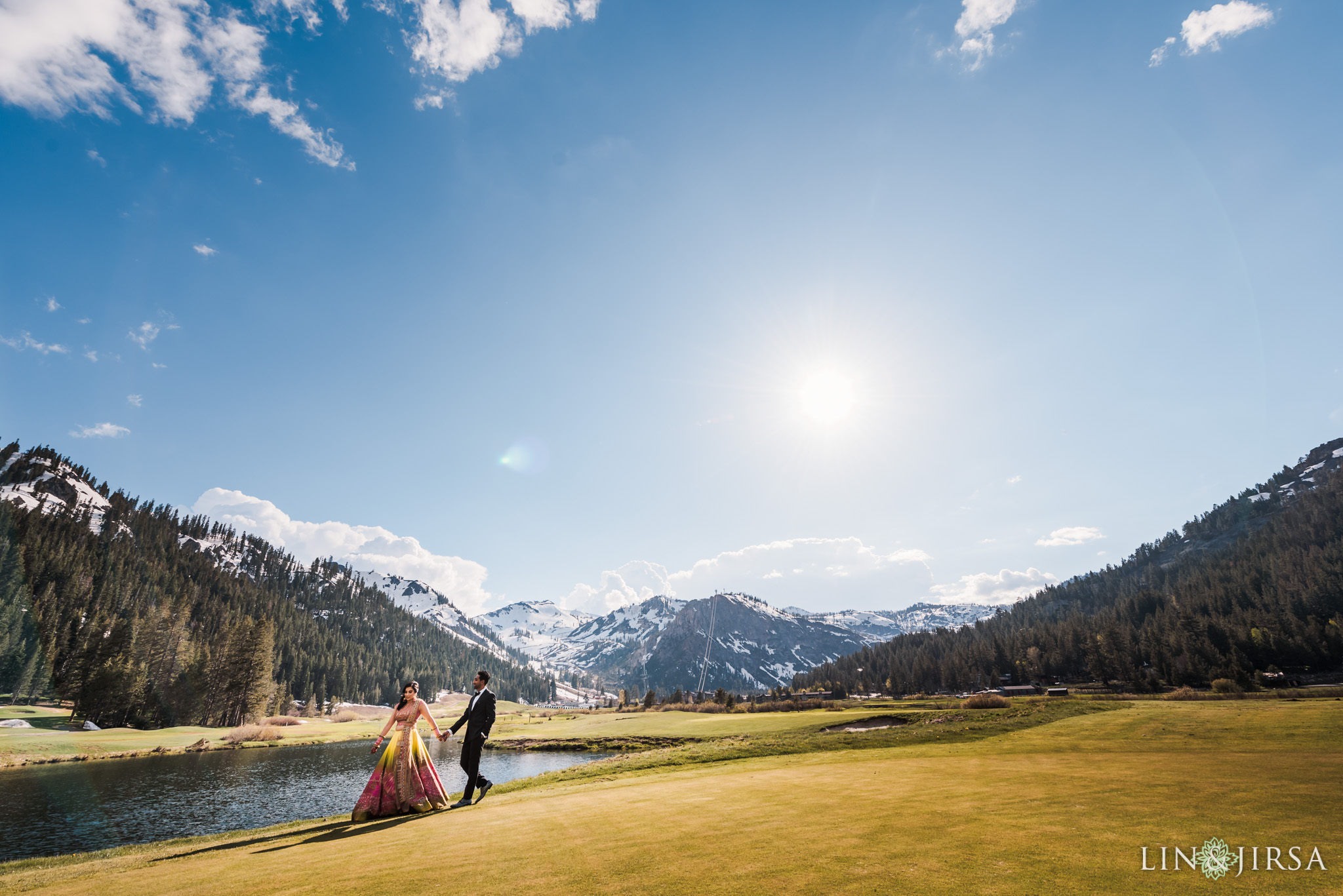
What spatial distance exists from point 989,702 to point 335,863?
237 feet

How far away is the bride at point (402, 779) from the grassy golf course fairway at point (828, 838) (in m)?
0.72

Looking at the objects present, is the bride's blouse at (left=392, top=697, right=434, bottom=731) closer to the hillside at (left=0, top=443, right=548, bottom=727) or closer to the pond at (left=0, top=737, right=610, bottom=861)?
the pond at (left=0, top=737, right=610, bottom=861)

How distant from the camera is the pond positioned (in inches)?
1102

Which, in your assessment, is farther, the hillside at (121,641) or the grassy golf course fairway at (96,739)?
the hillside at (121,641)

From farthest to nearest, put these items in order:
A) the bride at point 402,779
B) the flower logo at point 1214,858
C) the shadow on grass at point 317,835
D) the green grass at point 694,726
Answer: the green grass at point 694,726 → the bride at point 402,779 → the shadow on grass at point 317,835 → the flower logo at point 1214,858

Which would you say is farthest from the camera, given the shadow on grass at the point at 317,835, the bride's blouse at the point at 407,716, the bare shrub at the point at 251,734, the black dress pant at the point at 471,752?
the bare shrub at the point at 251,734

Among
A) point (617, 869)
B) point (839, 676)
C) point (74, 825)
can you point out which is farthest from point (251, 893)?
point (839, 676)

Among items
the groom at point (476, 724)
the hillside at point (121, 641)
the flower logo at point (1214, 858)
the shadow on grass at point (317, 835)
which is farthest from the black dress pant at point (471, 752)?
the hillside at point (121, 641)

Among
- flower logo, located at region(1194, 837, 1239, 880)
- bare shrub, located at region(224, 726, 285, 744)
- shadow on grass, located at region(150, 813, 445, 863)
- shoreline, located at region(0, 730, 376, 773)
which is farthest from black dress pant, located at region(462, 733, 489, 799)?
bare shrub, located at region(224, 726, 285, 744)

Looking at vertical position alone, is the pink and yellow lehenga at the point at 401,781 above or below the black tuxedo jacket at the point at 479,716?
below

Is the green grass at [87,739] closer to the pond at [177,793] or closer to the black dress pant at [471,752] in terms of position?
the pond at [177,793]

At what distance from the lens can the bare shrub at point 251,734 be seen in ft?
267

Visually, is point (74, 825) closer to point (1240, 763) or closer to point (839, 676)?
point (1240, 763)

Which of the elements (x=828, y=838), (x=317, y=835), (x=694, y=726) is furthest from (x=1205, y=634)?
(x=317, y=835)
